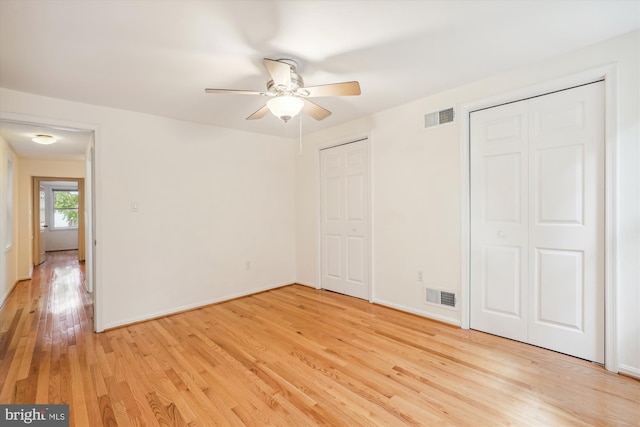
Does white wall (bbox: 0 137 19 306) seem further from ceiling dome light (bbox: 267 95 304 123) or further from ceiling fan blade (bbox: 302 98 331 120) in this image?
ceiling fan blade (bbox: 302 98 331 120)

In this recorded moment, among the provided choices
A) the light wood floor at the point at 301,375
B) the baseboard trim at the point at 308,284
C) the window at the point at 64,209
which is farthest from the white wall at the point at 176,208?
the window at the point at 64,209

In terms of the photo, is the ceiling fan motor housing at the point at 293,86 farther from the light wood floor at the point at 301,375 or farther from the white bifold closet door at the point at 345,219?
the light wood floor at the point at 301,375

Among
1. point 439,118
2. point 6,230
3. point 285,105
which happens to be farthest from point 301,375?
point 6,230

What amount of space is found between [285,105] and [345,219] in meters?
2.26

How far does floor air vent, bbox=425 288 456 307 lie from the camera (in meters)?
3.06

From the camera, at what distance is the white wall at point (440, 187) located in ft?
6.83

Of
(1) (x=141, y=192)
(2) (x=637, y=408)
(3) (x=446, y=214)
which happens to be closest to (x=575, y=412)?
(2) (x=637, y=408)

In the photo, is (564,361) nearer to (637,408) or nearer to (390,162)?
(637,408)

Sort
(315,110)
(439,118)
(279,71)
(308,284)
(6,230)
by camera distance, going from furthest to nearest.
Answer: (308,284)
(6,230)
(439,118)
(315,110)
(279,71)

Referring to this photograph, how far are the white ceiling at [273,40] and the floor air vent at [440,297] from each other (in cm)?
212

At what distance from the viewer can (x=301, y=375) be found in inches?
86.3

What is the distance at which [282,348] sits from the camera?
263 centimetres

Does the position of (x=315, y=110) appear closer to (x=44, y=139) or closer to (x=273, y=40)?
(x=273, y=40)

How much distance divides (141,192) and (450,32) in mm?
3420
